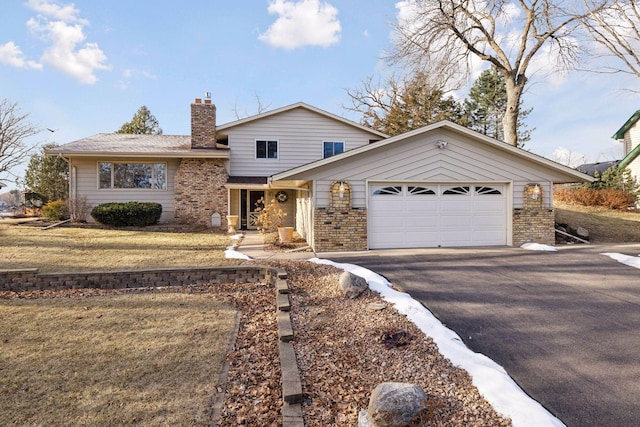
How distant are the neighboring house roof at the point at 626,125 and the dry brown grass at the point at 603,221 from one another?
10.8 meters

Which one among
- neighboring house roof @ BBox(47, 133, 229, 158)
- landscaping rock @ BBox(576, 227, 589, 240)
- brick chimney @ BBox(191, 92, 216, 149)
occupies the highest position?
brick chimney @ BBox(191, 92, 216, 149)

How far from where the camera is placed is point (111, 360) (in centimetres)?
373

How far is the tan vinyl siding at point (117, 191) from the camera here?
1563cm

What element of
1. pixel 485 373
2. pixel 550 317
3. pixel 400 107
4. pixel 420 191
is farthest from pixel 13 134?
pixel 550 317

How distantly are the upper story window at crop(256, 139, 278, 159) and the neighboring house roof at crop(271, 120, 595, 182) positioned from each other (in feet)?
23.7

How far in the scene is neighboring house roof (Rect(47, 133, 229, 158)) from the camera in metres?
14.9

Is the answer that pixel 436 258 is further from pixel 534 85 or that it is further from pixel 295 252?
pixel 534 85

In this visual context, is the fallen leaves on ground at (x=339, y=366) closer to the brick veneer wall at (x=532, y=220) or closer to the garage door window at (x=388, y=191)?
the garage door window at (x=388, y=191)

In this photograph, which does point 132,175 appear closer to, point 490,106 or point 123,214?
point 123,214

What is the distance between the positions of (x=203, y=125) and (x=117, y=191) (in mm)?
4918

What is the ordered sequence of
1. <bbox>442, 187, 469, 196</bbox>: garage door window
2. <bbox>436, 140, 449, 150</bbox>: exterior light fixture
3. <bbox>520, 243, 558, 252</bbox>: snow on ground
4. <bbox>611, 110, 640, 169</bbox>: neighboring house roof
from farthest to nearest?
1. <bbox>611, 110, 640, 169</bbox>: neighboring house roof
2. <bbox>442, 187, 469, 196</bbox>: garage door window
3. <bbox>436, 140, 449, 150</bbox>: exterior light fixture
4. <bbox>520, 243, 558, 252</bbox>: snow on ground

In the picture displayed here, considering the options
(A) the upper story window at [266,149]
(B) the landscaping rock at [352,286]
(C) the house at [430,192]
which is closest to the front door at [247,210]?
(A) the upper story window at [266,149]

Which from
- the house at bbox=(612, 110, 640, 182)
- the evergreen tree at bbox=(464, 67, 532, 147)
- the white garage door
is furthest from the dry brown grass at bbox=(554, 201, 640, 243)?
the evergreen tree at bbox=(464, 67, 532, 147)

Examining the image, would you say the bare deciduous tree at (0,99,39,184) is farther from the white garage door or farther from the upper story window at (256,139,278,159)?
the white garage door
